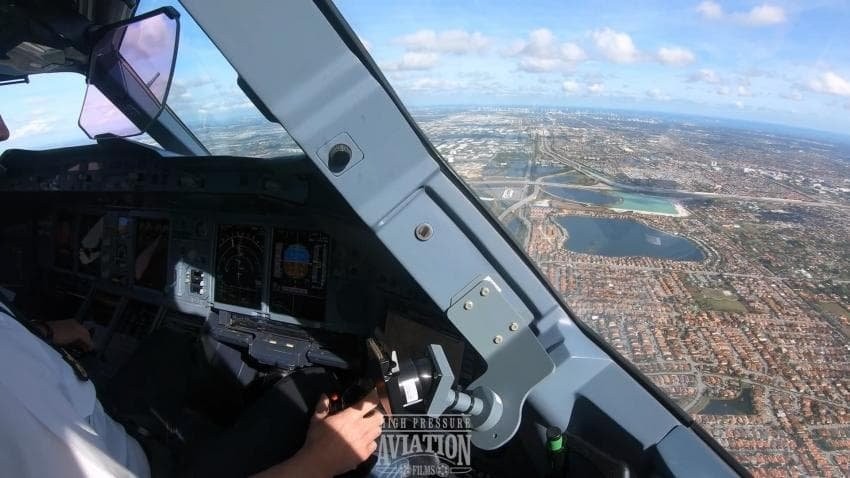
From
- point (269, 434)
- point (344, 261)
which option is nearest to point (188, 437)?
point (269, 434)

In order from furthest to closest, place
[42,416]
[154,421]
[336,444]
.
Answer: [154,421], [336,444], [42,416]

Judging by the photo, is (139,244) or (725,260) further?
(139,244)

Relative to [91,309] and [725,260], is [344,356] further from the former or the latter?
[91,309]

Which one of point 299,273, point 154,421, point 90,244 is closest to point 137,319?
point 90,244

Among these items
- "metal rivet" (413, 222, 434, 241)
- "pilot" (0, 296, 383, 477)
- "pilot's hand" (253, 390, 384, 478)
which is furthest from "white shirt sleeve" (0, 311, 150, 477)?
"metal rivet" (413, 222, 434, 241)

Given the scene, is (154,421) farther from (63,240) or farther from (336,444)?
(63,240)

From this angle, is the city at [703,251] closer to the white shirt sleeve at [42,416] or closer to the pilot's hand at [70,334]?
the white shirt sleeve at [42,416]
